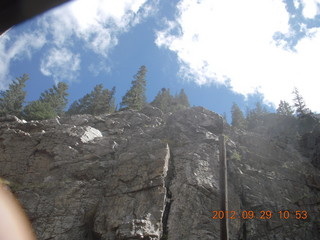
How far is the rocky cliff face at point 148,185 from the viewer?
15344 mm

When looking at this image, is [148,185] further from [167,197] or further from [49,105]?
[49,105]

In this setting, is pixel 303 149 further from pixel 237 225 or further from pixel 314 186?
pixel 237 225

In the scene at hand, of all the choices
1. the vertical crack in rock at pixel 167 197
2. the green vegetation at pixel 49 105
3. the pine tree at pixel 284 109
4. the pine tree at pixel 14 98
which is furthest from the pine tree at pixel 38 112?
the pine tree at pixel 284 109

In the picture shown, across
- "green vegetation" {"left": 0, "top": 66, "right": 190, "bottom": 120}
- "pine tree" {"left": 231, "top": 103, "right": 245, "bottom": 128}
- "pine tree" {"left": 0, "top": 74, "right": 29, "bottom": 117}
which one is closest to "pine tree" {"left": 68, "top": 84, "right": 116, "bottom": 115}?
"green vegetation" {"left": 0, "top": 66, "right": 190, "bottom": 120}

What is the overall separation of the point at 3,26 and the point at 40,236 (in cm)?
1548

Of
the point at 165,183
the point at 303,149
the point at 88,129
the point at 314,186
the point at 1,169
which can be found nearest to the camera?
the point at 165,183

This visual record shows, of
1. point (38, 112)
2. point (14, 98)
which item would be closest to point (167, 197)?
point (38, 112)

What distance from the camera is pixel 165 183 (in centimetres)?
1773

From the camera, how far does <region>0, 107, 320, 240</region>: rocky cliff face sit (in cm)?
1534

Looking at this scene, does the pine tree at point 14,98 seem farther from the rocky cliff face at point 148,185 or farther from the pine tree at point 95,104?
the rocky cliff face at point 148,185

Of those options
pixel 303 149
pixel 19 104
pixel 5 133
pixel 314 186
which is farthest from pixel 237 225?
pixel 19 104

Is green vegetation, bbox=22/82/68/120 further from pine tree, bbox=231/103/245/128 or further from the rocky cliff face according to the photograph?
pine tree, bbox=231/103/245/128

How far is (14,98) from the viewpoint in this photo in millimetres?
52938

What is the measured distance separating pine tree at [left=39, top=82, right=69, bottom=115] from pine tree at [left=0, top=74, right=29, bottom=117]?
14.1 ft
